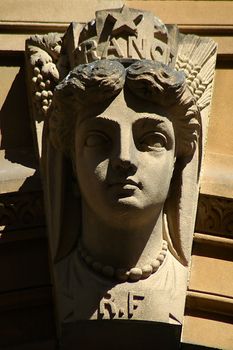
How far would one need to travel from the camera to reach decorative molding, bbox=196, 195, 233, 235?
6.32m

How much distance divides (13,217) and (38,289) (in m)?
0.32

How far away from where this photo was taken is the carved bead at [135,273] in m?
5.90

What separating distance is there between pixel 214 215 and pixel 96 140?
782 millimetres

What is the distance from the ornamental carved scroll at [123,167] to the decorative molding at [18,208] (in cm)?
25

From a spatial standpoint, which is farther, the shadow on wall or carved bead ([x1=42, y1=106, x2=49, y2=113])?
the shadow on wall

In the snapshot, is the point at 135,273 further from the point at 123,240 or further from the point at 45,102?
the point at 45,102

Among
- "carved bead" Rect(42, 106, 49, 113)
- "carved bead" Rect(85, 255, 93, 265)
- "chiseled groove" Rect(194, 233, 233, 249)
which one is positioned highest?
"carved bead" Rect(42, 106, 49, 113)

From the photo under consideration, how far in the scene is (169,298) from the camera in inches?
232

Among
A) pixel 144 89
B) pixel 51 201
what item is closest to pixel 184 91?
pixel 144 89

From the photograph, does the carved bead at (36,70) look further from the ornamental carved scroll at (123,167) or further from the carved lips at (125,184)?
the carved lips at (125,184)

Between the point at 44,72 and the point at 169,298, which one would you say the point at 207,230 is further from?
the point at 44,72

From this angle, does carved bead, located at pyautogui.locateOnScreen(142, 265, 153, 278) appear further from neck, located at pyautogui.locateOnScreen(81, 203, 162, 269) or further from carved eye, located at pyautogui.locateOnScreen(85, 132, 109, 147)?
carved eye, located at pyautogui.locateOnScreen(85, 132, 109, 147)

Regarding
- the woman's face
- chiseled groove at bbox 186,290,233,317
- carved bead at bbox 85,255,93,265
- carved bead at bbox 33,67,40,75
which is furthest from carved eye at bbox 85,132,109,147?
chiseled groove at bbox 186,290,233,317

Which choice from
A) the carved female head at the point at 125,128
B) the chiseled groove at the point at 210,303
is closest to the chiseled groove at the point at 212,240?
the chiseled groove at the point at 210,303
